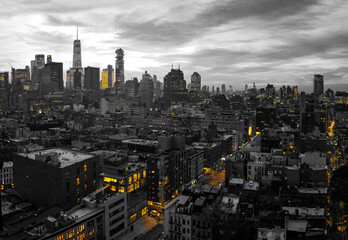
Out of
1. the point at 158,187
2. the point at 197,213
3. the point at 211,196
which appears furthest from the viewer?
the point at 158,187

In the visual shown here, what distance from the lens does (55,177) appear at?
5559cm

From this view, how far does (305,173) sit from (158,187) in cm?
3024

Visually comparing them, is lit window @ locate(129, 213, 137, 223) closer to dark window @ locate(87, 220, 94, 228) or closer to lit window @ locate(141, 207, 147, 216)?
lit window @ locate(141, 207, 147, 216)

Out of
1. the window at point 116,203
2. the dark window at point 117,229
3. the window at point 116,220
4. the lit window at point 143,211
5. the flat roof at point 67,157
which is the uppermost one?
the flat roof at point 67,157

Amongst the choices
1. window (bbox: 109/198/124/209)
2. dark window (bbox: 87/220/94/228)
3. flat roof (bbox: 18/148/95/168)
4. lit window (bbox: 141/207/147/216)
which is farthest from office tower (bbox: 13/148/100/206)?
dark window (bbox: 87/220/94/228)

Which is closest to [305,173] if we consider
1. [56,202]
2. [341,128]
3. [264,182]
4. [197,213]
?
[264,182]

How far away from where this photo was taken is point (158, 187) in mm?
60875

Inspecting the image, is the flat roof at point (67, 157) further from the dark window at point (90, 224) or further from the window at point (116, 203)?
the dark window at point (90, 224)

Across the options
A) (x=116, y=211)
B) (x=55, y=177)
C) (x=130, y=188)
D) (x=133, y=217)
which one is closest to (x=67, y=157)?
(x=55, y=177)

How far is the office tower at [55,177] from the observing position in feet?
182

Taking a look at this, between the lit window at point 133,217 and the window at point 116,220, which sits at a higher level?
the window at point 116,220

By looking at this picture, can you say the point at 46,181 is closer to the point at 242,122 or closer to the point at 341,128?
the point at 242,122

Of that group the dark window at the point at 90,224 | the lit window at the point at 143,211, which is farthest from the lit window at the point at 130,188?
the dark window at the point at 90,224

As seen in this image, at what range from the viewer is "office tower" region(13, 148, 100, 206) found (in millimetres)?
55469
